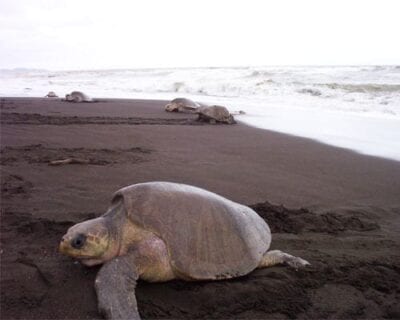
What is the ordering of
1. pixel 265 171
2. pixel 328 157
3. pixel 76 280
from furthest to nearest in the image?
pixel 328 157
pixel 265 171
pixel 76 280

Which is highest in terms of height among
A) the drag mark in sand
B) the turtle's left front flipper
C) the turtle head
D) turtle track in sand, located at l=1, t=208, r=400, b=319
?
the drag mark in sand

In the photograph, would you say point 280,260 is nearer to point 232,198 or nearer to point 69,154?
point 232,198

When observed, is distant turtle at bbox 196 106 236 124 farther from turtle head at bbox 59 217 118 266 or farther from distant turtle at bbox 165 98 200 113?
turtle head at bbox 59 217 118 266

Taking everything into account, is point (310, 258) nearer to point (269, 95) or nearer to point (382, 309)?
point (382, 309)

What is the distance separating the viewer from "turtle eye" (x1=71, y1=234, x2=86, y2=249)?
2197 mm

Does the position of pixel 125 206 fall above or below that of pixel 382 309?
above

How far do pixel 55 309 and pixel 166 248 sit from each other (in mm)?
621

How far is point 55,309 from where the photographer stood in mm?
2045

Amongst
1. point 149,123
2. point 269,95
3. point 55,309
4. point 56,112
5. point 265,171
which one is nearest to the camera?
point 55,309

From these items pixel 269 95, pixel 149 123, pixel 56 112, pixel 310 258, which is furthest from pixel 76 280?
pixel 269 95

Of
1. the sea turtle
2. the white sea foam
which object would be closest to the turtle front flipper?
the sea turtle

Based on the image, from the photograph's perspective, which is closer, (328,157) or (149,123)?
(328,157)

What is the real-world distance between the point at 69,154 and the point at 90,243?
3226 millimetres

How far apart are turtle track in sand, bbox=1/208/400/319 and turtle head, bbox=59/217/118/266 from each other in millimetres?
129
